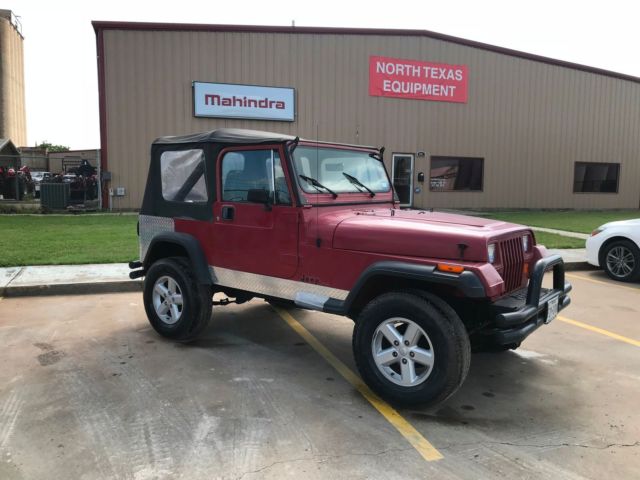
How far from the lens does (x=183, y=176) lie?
514 centimetres

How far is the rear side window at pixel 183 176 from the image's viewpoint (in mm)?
4961

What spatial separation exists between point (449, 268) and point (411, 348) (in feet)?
2.05

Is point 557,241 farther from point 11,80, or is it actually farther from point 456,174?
point 11,80

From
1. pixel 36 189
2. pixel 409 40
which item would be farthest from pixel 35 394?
pixel 36 189

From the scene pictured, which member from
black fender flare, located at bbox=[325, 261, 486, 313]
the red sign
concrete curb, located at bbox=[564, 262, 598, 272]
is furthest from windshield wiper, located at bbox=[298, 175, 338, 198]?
the red sign

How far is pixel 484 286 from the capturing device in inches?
131

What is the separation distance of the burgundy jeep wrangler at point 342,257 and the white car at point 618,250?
4.81 meters

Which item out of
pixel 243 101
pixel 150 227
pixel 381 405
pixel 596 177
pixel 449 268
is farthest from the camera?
pixel 596 177

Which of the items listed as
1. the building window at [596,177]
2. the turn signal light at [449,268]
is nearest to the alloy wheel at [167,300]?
the turn signal light at [449,268]

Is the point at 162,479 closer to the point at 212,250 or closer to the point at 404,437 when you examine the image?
the point at 404,437

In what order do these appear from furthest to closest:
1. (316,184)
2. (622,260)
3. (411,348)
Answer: (622,260), (316,184), (411,348)

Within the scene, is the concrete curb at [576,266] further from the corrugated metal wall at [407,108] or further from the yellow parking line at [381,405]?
the corrugated metal wall at [407,108]

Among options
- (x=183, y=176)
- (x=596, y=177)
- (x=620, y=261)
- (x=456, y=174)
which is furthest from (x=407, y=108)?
(x=183, y=176)

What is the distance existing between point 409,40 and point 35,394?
18.6 metres
